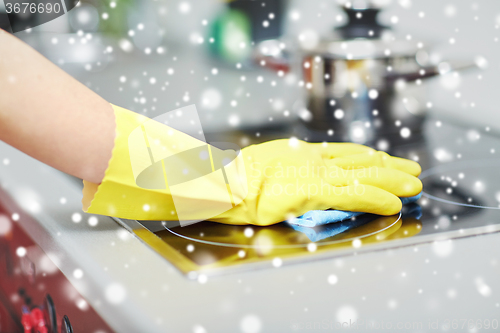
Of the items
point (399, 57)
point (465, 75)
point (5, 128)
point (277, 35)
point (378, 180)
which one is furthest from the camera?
point (277, 35)

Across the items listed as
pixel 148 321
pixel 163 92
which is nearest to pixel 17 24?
pixel 163 92

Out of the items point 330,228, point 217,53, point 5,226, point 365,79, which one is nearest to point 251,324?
point 330,228

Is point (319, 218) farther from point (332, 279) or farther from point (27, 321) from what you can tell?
point (27, 321)

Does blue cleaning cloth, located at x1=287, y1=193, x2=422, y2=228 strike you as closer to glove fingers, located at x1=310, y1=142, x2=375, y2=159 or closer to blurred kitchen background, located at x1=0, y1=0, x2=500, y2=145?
glove fingers, located at x1=310, y1=142, x2=375, y2=159

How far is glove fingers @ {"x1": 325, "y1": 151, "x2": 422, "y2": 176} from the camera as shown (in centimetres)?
61

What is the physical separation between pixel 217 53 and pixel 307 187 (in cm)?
96

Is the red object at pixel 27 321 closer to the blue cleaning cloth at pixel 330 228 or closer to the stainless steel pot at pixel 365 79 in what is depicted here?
the blue cleaning cloth at pixel 330 228

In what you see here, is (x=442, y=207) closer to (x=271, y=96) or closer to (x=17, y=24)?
(x=271, y=96)

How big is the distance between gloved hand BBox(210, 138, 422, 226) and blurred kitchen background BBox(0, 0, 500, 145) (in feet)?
1.72

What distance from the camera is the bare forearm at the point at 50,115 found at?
419 mm

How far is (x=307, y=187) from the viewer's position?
0.51 meters

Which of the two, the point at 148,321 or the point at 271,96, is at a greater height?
the point at 148,321

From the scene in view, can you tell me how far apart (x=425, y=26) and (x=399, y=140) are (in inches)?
15.4

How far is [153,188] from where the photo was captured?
0.49m
